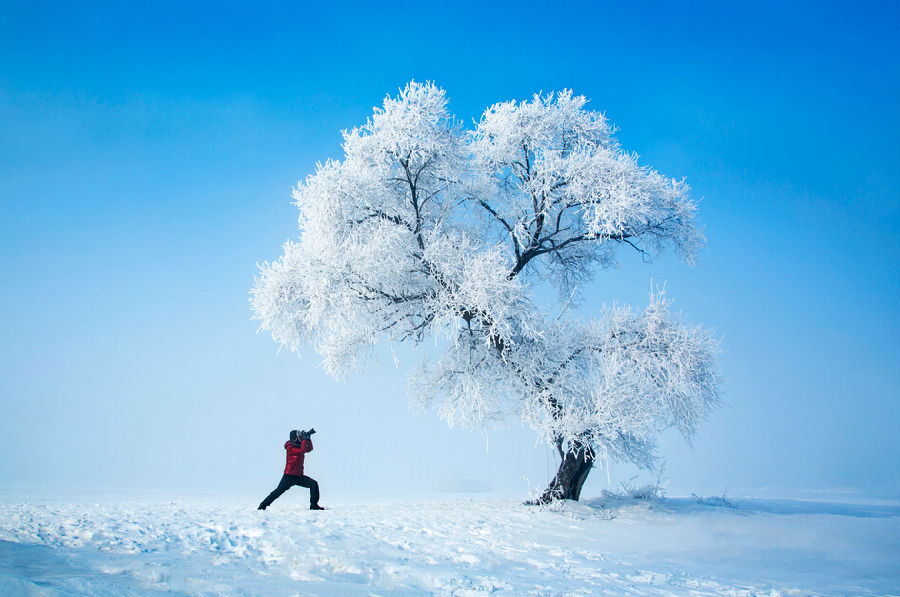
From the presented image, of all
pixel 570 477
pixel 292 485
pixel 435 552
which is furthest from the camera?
pixel 570 477

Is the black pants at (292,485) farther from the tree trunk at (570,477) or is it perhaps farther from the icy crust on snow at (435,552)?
the tree trunk at (570,477)

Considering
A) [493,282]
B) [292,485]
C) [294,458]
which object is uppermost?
[493,282]

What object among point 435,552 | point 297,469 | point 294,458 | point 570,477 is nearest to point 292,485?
point 297,469

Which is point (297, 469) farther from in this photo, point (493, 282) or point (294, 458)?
point (493, 282)

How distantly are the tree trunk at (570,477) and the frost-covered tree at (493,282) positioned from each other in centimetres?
3

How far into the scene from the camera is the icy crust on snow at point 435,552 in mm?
5043

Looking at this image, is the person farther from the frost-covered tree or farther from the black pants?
the frost-covered tree

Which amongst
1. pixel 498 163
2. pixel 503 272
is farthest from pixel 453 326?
pixel 498 163

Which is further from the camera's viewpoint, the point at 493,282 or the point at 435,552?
the point at 493,282

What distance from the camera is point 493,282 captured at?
10.9 meters

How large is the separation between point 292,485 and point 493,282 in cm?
514

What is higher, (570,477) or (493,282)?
(493,282)

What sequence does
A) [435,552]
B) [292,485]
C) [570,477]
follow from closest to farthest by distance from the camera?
[435,552] < [292,485] < [570,477]

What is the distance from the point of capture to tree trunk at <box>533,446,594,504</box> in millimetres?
11977
